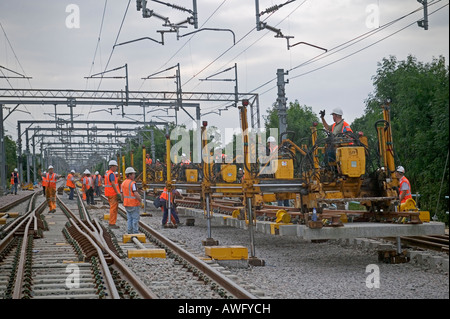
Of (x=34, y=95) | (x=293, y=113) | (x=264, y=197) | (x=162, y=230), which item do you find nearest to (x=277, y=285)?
(x=264, y=197)

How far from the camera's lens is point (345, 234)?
376 inches

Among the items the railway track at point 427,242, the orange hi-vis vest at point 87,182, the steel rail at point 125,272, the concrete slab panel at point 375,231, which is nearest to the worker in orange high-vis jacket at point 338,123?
the concrete slab panel at point 375,231

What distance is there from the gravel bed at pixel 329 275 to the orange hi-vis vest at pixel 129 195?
1606 millimetres

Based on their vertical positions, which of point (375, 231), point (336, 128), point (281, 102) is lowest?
point (375, 231)

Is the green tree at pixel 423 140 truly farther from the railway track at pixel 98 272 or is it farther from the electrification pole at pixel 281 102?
the railway track at pixel 98 272

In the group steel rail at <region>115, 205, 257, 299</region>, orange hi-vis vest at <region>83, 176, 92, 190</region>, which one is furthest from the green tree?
orange hi-vis vest at <region>83, 176, 92, 190</region>

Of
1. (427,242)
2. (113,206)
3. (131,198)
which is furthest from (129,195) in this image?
(427,242)

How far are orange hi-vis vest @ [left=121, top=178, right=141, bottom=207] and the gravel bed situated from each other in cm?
161

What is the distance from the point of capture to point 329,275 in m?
9.51

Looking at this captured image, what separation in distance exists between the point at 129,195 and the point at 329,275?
6.00m

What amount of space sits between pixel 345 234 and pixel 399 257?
1352mm

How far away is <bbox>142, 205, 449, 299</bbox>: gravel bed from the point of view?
789 centimetres

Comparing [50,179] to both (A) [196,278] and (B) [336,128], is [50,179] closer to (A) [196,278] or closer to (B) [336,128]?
(B) [336,128]

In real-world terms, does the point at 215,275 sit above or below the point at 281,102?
below
